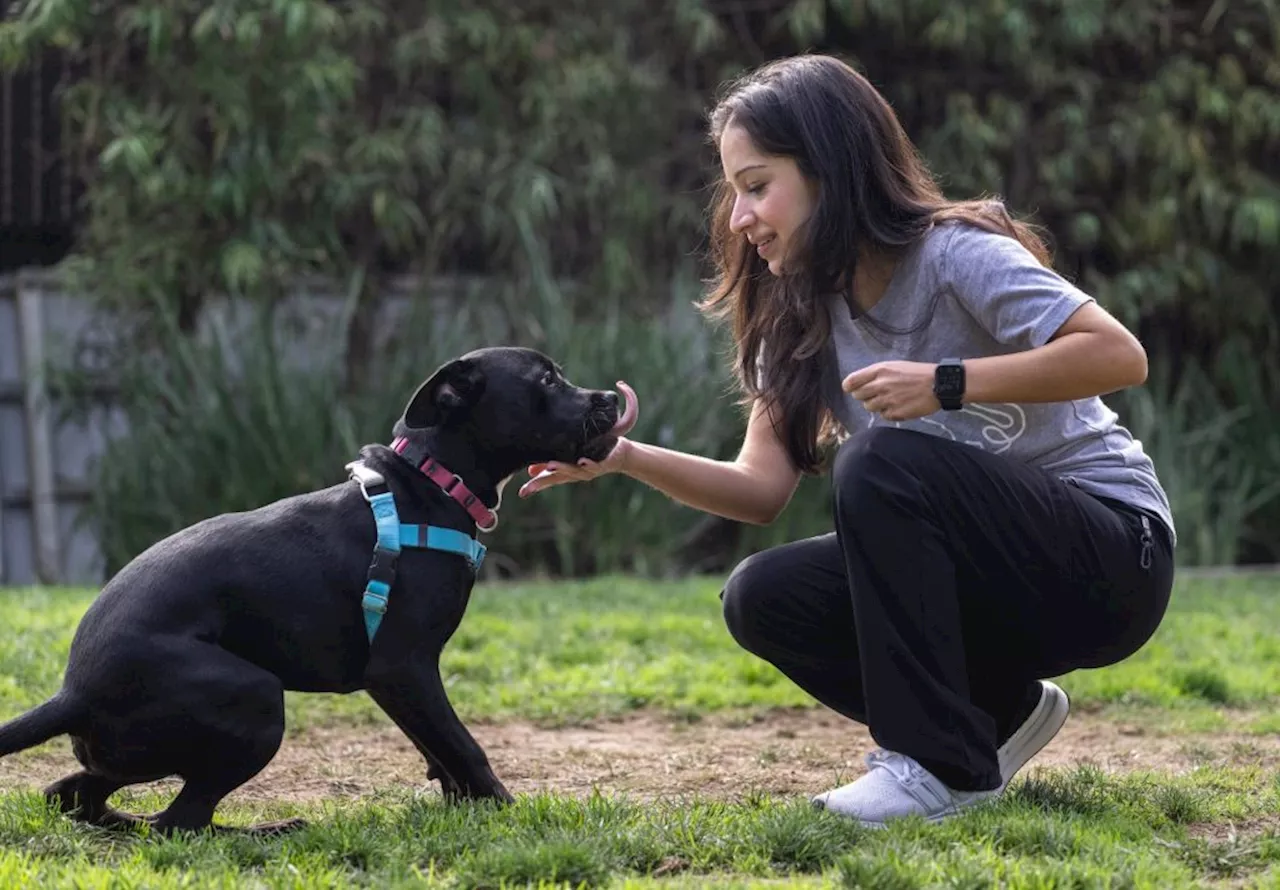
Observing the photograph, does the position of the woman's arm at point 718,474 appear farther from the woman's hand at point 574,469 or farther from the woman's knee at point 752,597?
the woman's knee at point 752,597

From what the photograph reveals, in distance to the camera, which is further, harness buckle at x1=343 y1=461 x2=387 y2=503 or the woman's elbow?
harness buckle at x1=343 y1=461 x2=387 y2=503

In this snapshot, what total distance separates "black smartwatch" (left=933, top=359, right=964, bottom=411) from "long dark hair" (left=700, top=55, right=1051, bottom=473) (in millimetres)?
386

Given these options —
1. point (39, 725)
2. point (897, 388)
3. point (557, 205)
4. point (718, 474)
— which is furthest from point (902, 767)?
point (557, 205)

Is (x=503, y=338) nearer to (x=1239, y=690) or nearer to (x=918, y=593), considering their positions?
(x=1239, y=690)

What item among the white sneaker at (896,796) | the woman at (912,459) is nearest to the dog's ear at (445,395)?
the woman at (912,459)

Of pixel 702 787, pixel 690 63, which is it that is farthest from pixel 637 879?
pixel 690 63

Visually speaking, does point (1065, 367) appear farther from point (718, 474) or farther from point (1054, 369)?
point (718, 474)

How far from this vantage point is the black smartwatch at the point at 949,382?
3.19 meters

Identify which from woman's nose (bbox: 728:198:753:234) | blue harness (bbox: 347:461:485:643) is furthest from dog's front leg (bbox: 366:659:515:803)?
woman's nose (bbox: 728:198:753:234)

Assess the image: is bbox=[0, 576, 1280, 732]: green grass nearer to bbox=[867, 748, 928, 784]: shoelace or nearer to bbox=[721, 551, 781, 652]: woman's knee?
bbox=[721, 551, 781, 652]: woman's knee

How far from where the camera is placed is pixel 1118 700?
5230 millimetres

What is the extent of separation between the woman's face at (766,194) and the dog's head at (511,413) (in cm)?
53

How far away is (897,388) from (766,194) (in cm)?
59

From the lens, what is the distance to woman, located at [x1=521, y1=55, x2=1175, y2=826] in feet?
10.6
